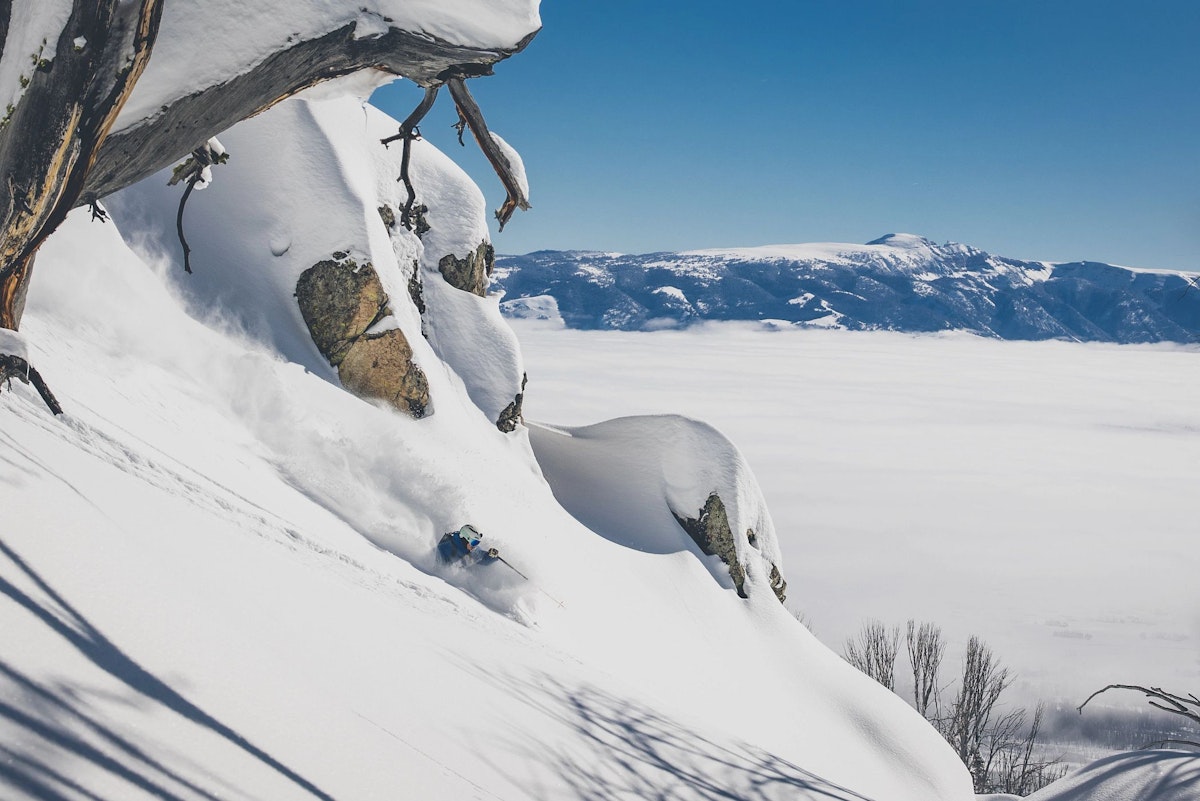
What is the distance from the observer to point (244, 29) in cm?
320

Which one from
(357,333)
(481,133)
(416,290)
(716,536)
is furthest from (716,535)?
(481,133)

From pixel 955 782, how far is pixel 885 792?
3184 millimetres

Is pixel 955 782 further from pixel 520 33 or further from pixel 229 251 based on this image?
pixel 229 251

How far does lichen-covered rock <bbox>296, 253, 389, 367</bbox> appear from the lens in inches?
671

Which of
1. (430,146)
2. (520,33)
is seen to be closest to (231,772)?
(520,33)

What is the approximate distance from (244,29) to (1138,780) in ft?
21.7

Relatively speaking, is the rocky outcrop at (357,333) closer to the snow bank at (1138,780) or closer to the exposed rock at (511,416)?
the exposed rock at (511,416)

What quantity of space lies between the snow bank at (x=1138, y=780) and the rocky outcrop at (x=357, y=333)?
15.4 meters

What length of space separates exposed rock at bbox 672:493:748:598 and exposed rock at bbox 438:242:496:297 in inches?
408

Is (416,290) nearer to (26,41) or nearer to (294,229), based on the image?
(294,229)

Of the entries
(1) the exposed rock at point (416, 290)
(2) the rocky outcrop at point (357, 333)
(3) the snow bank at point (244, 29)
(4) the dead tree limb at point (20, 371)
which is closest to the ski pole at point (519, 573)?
(2) the rocky outcrop at point (357, 333)

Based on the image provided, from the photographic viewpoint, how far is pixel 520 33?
12.6 feet

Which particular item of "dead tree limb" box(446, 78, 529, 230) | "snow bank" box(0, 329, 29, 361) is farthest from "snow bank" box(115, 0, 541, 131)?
"snow bank" box(0, 329, 29, 361)

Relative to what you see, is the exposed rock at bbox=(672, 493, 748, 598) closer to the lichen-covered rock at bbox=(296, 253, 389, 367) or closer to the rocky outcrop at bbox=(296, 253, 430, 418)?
the rocky outcrop at bbox=(296, 253, 430, 418)
